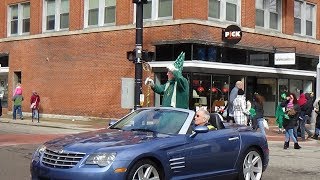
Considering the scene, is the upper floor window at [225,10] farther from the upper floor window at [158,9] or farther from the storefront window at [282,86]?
the storefront window at [282,86]

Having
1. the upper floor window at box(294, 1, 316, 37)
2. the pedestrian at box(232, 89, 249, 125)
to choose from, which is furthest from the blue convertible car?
the upper floor window at box(294, 1, 316, 37)

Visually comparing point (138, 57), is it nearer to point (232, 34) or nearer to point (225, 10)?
point (232, 34)

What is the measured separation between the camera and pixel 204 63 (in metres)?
22.4

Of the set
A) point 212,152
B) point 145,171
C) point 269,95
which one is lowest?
point 145,171

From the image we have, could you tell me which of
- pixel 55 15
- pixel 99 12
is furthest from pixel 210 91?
pixel 55 15

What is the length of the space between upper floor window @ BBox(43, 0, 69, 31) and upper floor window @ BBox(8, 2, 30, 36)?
1.69 metres

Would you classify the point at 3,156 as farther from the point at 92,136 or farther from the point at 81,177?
the point at 81,177

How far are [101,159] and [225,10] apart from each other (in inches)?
737

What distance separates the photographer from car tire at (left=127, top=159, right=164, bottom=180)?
672 centimetres

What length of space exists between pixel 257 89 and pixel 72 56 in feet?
32.2

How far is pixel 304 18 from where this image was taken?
29.0m

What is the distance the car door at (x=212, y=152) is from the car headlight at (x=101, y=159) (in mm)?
1310

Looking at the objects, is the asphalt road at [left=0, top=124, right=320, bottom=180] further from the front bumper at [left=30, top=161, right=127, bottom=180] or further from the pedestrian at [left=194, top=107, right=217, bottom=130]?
the front bumper at [left=30, top=161, right=127, bottom=180]

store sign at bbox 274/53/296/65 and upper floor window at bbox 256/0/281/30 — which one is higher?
upper floor window at bbox 256/0/281/30
